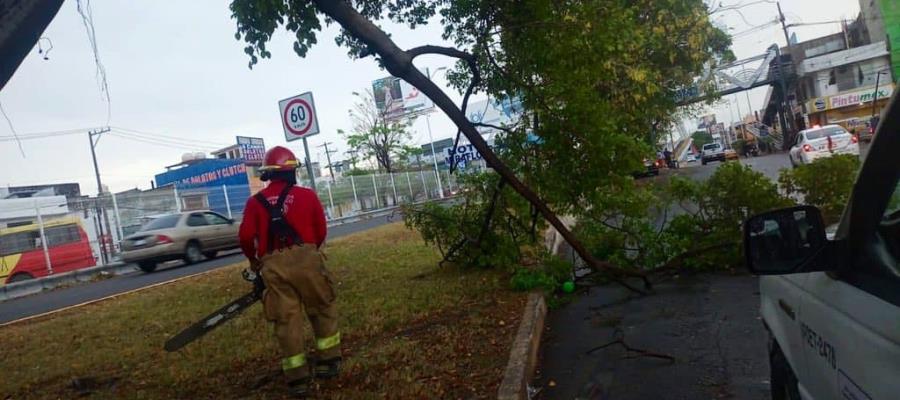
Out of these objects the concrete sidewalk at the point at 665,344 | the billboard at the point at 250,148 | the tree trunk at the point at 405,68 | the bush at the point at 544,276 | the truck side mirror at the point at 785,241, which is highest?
the billboard at the point at 250,148

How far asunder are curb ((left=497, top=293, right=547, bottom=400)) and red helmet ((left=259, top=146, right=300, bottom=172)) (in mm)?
2065

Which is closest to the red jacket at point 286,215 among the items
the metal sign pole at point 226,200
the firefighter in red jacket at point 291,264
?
the firefighter in red jacket at point 291,264

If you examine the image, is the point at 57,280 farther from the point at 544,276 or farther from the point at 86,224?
the point at 544,276

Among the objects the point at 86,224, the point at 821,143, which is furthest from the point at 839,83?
the point at 86,224

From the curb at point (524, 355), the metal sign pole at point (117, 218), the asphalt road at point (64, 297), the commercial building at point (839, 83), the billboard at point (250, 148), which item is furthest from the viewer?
the billboard at point (250, 148)

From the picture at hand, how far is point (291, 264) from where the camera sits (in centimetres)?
438

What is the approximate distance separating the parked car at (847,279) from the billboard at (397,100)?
4644cm

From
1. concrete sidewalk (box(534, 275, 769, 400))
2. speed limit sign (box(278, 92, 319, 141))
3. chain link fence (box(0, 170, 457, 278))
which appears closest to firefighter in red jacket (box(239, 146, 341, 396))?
concrete sidewalk (box(534, 275, 769, 400))

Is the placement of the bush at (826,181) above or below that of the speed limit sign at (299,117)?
below

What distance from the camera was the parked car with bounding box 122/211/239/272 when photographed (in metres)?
16.1

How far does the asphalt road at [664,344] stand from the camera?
14.1ft

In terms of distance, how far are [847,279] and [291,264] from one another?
3378 mm

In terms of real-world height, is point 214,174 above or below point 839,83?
above

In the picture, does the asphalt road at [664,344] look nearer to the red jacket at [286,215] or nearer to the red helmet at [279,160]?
the red jacket at [286,215]
